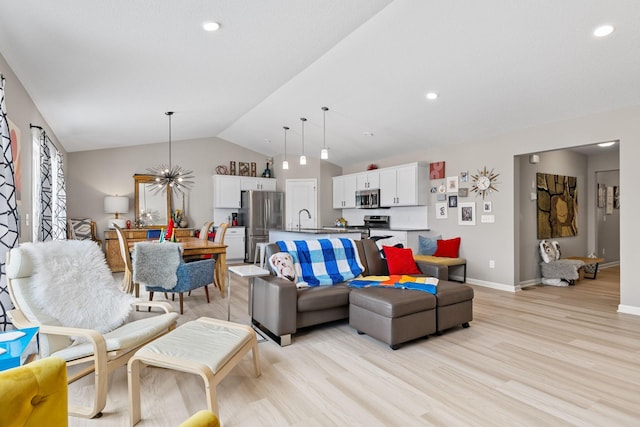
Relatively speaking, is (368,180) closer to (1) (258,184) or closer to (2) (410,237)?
(2) (410,237)

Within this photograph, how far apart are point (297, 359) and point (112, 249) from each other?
5572 millimetres

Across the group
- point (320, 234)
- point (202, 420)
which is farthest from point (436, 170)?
point (202, 420)

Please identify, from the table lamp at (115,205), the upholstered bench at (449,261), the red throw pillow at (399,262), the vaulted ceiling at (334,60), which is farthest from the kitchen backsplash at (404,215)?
the table lamp at (115,205)

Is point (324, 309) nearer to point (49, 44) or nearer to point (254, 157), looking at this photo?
point (49, 44)

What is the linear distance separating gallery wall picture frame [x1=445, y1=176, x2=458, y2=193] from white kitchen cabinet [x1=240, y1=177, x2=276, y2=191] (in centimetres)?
438

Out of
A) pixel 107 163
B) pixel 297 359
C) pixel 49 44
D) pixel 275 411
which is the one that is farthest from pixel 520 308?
pixel 107 163

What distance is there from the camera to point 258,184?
8.62 meters

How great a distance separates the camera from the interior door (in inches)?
332

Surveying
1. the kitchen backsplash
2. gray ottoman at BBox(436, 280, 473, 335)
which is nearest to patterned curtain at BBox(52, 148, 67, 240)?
gray ottoman at BBox(436, 280, 473, 335)

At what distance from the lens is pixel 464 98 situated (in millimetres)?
4496

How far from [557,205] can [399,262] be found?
4.05 meters

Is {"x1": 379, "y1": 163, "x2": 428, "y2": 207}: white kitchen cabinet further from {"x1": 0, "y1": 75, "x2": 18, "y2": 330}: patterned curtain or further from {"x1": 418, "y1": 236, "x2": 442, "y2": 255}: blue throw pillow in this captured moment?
{"x1": 0, "y1": 75, "x2": 18, "y2": 330}: patterned curtain

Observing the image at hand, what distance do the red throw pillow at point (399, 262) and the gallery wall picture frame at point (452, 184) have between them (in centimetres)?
228

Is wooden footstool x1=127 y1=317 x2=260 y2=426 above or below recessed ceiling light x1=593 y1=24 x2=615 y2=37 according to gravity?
below
